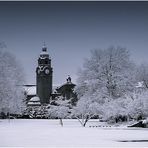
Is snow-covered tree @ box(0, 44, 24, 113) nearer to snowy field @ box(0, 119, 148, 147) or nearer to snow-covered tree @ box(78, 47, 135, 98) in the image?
snow-covered tree @ box(78, 47, 135, 98)

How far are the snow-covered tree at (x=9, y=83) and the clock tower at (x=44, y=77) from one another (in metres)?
63.7

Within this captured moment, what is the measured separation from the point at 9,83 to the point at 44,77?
74601mm

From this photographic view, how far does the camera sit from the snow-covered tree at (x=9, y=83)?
166 feet

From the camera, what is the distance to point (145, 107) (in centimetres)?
4659

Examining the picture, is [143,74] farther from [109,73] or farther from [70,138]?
[70,138]

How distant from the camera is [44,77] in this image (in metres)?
127

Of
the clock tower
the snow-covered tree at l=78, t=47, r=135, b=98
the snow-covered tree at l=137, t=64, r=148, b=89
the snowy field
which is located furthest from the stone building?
the snowy field

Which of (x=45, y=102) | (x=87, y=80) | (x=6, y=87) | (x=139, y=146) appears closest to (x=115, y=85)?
(x=87, y=80)

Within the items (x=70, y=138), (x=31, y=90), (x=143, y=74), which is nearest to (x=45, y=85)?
(x=31, y=90)

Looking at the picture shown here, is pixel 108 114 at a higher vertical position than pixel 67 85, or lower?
lower

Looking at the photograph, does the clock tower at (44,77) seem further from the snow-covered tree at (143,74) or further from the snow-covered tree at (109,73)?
the snow-covered tree at (109,73)

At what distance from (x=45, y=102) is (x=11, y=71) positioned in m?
68.6

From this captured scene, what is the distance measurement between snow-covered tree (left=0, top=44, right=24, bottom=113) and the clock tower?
63659 mm

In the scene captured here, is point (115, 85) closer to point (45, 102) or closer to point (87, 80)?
point (87, 80)
